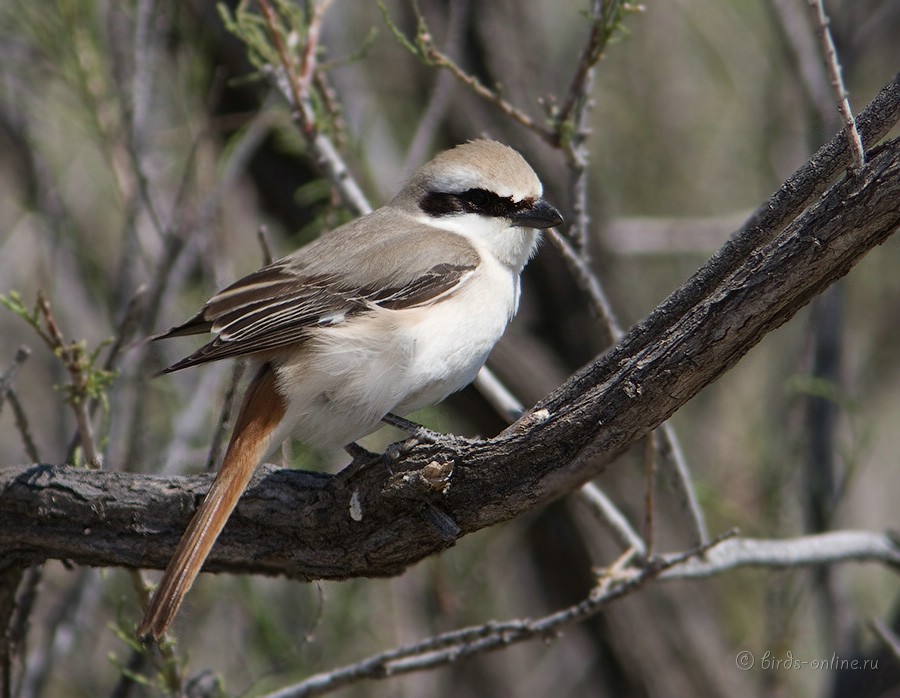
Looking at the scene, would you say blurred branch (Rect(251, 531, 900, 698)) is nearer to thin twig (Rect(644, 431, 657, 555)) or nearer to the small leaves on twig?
thin twig (Rect(644, 431, 657, 555))

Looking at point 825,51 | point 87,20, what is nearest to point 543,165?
point 87,20

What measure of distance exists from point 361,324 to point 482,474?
73cm

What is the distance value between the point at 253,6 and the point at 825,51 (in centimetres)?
367

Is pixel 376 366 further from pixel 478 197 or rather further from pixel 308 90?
pixel 308 90

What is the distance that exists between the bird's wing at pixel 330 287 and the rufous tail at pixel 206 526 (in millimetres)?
266

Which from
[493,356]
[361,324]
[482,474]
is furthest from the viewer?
[493,356]

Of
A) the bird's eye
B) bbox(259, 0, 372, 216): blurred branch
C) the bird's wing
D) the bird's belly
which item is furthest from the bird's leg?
bbox(259, 0, 372, 216): blurred branch

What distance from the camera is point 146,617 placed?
2695mm

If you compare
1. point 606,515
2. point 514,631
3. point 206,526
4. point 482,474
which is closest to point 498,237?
point 606,515

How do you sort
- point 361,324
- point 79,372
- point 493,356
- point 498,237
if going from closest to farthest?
point 79,372, point 361,324, point 498,237, point 493,356

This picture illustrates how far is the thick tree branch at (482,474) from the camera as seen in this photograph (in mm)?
2061

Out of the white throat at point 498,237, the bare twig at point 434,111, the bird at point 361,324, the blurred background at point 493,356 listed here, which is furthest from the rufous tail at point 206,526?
the bare twig at point 434,111

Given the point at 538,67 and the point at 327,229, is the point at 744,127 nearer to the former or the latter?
the point at 538,67

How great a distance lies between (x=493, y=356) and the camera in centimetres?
471
